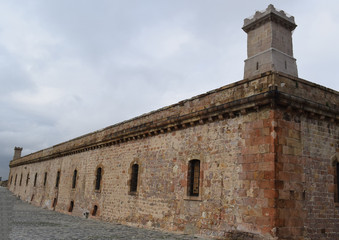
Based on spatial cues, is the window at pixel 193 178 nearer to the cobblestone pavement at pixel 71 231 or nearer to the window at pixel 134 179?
the cobblestone pavement at pixel 71 231

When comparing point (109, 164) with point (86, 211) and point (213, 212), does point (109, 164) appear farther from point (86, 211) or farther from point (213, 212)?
point (213, 212)

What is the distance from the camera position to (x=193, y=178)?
385 inches

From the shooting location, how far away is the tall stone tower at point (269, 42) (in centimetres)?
1488

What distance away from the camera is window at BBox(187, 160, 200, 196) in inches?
378

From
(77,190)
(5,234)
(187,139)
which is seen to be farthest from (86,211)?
(187,139)

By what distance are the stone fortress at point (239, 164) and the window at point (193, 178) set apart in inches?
1.2

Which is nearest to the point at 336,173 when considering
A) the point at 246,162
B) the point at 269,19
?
the point at 246,162

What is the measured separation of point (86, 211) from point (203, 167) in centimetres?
886

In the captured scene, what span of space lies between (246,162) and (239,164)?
0.25 metres

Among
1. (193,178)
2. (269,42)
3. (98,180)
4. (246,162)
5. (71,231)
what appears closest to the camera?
(246,162)

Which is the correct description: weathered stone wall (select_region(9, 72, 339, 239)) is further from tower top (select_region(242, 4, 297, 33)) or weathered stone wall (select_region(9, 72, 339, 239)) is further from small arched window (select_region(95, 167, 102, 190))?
tower top (select_region(242, 4, 297, 33))

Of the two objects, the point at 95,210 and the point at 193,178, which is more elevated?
the point at 193,178

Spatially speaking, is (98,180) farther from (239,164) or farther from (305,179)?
(305,179)

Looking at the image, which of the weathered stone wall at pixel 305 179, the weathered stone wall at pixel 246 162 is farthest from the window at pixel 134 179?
the weathered stone wall at pixel 305 179
